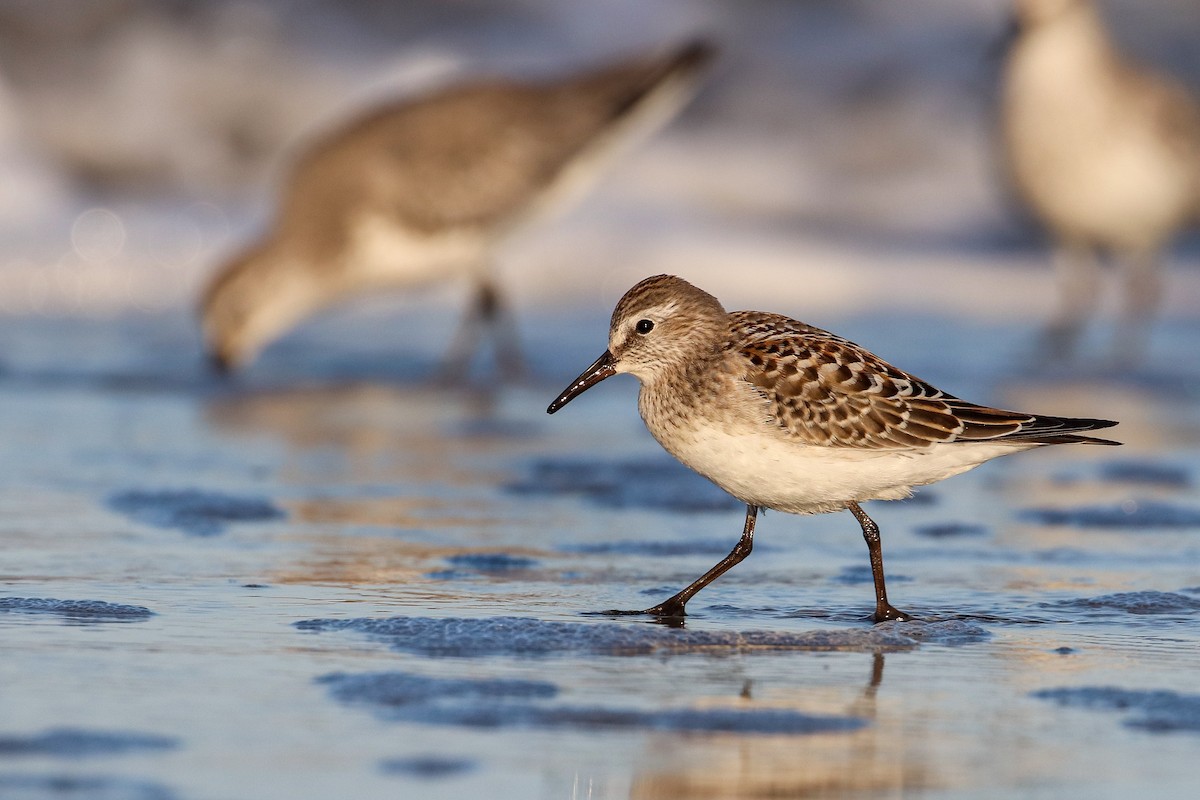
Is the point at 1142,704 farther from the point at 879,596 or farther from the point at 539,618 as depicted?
the point at 539,618

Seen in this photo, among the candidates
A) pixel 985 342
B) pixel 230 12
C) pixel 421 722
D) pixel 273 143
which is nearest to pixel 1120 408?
pixel 985 342

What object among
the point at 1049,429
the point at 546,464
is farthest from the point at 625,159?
the point at 1049,429

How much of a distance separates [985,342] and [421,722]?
913cm

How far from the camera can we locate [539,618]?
5.46 meters

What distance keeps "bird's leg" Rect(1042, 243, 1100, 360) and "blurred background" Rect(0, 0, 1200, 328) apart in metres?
0.64

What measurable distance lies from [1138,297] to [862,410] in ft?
27.0

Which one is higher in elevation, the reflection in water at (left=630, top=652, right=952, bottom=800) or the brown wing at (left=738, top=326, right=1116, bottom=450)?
the brown wing at (left=738, top=326, right=1116, bottom=450)

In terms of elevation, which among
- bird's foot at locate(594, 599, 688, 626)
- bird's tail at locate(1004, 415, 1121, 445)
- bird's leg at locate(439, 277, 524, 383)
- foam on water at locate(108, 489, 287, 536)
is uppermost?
bird's leg at locate(439, 277, 524, 383)

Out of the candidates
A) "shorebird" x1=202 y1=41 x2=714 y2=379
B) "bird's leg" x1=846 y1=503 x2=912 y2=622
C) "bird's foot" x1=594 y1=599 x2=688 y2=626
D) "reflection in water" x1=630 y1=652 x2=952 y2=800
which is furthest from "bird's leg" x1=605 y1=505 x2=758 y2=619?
"shorebird" x1=202 y1=41 x2=714 y2=379

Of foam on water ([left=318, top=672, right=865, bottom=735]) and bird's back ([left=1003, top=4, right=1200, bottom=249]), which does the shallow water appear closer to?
foam on water ([left=318, top=672, right=865, bottom=735])

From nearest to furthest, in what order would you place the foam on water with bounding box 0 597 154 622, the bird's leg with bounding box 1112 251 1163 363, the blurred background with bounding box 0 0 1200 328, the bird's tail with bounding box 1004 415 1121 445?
the foam on water with bounding box 0 597 154 622 → the bird's tail with bounding box 1004 415 1121 445 → the bird's leg with bounding box 1112 251 1163 363 → the blurred background with bounding box 0 0 1200 328

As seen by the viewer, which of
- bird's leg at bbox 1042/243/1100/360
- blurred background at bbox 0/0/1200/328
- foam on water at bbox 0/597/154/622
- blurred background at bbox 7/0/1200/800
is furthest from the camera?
blurred background at bbox 0/0/1200/328

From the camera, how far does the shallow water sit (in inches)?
162

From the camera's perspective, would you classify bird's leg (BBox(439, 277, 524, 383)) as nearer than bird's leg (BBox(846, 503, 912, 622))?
No
